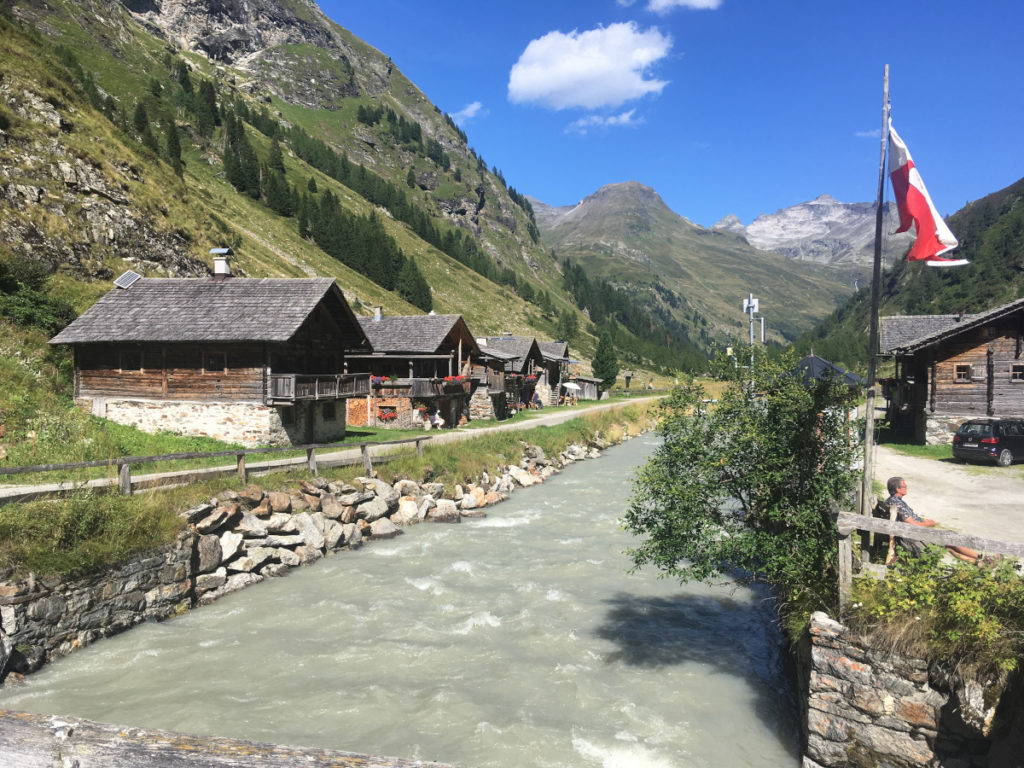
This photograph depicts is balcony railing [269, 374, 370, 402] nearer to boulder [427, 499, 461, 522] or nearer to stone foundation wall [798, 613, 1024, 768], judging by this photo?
boulder [427, 499, 461, 522]

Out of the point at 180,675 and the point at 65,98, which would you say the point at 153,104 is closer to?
the point at 65,98

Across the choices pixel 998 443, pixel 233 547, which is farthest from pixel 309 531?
pixel 998 443

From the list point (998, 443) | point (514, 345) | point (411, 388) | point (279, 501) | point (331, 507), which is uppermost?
point (514, 345)

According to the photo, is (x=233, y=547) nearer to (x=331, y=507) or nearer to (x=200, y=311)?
(x=331, y=507)

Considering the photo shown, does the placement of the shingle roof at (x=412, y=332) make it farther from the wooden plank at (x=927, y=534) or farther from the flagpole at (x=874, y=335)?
the wooden plank at (x=927, y=534)

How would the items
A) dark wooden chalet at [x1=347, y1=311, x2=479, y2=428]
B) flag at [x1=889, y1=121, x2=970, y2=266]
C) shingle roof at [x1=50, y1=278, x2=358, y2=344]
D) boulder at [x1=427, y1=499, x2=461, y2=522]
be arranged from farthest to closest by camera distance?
dark wooden chalet at [x1=347, y1=311, x2=479, y2=428], shingle roof at [x1=50, y1=278, x2=358, y2=344], boulder at [x1=427, y1=499, x2=461, y2=522], flag at [x1=889, y1=121, x2=970, y2=266]

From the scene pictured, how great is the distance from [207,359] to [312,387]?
4995 mm

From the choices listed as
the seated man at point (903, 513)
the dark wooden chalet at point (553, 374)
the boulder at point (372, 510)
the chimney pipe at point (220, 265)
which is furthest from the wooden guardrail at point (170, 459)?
the dark wooden chalet at point (553, 374)

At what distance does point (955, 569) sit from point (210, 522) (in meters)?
16.2

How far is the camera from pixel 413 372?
4016 centimetres

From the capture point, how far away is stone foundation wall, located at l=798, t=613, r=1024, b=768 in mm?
6926

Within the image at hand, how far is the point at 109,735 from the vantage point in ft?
8.85

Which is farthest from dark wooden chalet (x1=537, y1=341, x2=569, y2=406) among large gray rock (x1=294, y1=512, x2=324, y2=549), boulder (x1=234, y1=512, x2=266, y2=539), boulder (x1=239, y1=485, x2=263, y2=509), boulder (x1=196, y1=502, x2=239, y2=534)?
boulder (x1=196, y1=502, x2=239, y2=534)

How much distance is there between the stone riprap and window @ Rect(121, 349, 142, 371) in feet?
46.3
